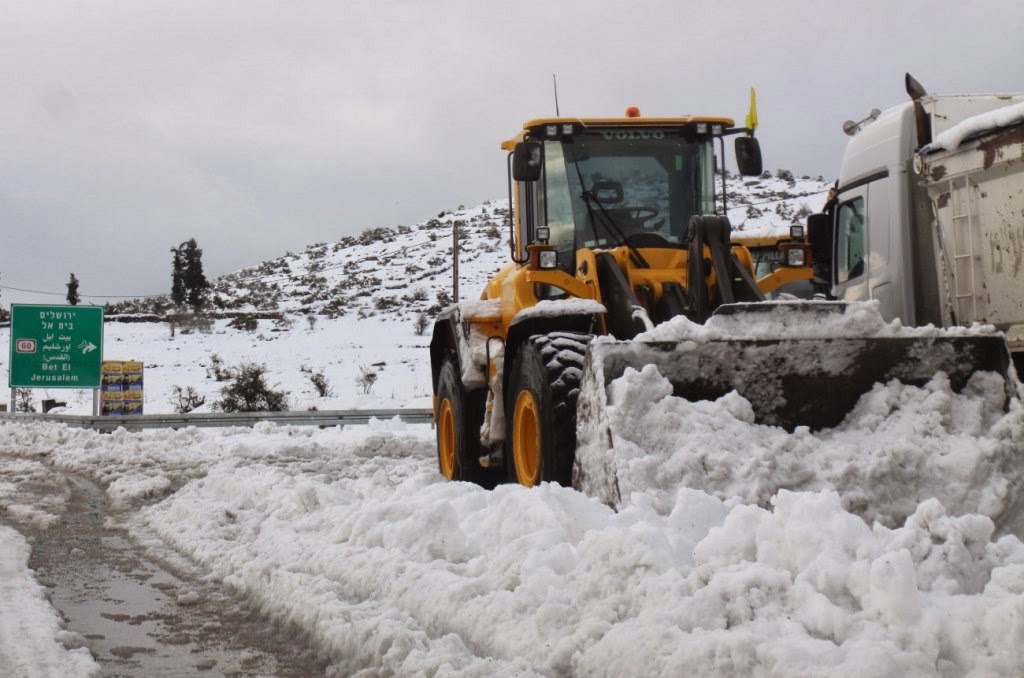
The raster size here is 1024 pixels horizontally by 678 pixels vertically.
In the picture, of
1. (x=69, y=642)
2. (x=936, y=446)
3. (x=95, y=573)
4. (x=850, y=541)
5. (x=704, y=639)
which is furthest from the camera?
(x=95, y=573)

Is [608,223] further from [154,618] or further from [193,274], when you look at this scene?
[193,274]

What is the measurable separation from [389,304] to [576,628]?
45819mm

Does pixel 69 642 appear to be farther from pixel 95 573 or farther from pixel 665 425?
pixel 665 425

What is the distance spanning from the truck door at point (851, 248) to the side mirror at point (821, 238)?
0.14m

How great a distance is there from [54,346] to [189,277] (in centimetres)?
2778

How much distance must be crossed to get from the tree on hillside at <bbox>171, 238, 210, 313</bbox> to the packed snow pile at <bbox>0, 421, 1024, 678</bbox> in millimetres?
44558

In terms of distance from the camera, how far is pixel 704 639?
3270mm

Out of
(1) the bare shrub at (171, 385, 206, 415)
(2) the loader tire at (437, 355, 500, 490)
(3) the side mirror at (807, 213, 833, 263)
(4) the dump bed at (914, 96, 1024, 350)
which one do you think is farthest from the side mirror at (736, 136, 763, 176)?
(1) the bare shrub at (171, 385, 206, 415)

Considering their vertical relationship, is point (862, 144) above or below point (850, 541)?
above

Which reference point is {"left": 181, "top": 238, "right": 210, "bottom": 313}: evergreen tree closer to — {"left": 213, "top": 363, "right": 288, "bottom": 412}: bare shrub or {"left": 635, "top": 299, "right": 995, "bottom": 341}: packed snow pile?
{"left": 213, "top": 363, "right": 288, "bottom": 412}: bare shrub

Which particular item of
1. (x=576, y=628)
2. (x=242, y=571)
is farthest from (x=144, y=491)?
(x=576, y=628)

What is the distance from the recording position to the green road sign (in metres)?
21.7

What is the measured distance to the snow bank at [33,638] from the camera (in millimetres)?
3924

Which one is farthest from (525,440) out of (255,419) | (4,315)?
(4,315)
